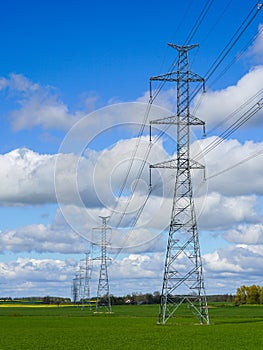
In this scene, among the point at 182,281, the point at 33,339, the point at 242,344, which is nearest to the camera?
the point at 242,344

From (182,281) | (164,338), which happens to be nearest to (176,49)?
(182,281)

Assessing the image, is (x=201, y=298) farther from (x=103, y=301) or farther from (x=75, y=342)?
(x=103, y=301)

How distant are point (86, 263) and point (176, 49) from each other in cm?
12207

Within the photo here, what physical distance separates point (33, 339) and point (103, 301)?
335ft

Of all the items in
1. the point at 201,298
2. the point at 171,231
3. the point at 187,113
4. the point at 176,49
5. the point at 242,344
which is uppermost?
the point at 176,49

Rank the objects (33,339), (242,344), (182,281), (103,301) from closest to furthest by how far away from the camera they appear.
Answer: (242,344) < (33,339) < (182,281) < (103,301)

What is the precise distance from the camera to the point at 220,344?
49.3 m

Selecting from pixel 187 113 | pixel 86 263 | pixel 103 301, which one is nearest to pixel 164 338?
pixel 187 113

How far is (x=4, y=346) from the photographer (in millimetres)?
50844

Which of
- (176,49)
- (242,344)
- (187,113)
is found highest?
(176,49)

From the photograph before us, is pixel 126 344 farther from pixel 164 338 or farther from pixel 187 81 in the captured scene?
pixel 187 81

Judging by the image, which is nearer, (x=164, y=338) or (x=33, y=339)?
(x=164, y=338)

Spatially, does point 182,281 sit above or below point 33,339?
above

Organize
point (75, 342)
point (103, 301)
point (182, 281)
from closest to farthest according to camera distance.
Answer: point (75, 342) < point (182, 281) < point (103, 301)
